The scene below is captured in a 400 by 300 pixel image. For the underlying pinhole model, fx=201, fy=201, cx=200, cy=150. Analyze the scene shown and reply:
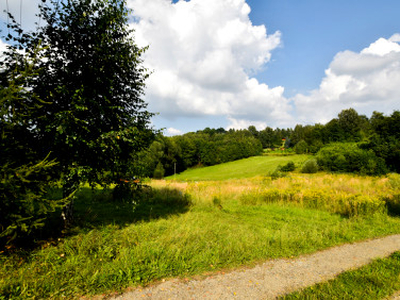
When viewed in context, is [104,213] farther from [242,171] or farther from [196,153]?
[196,153]

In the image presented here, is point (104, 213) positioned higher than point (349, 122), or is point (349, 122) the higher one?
point (349, 122)

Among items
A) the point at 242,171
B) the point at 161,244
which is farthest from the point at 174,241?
the point at 242,171

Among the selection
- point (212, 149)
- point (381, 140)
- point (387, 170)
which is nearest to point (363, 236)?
point (387, 170)

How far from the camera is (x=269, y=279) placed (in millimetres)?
4730

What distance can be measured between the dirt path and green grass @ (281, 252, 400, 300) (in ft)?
1.01

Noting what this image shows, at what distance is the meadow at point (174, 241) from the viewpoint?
440cm

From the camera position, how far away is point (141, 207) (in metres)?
11.4

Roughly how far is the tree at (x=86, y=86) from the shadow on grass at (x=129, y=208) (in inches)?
53.4

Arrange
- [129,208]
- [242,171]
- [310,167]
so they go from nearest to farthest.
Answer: [129,208]
[310,167]
[242,171]

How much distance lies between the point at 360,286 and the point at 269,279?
186cm

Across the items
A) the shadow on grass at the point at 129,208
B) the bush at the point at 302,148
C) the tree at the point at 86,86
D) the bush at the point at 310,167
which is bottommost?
the bush at the point at 310,167

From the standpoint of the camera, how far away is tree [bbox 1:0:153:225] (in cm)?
571

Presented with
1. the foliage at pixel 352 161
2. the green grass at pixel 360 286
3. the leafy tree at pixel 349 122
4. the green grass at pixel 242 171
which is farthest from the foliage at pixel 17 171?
the leafy tree at pixel 349 122

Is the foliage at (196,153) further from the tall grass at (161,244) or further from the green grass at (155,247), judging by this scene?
the green grass at (155,247)
